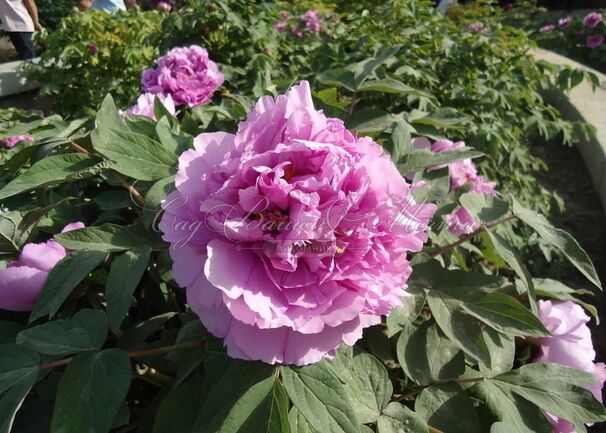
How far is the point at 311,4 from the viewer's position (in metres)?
3.67

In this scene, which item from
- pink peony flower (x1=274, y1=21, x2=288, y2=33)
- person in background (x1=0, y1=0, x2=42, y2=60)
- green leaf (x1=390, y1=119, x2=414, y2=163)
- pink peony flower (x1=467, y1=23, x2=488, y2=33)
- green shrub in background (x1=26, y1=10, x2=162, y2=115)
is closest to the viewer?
green leaf (x1=390, y1=119, x2=414, y2=163)

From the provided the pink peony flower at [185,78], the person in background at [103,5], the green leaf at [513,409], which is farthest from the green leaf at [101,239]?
the person in background at [103,5]

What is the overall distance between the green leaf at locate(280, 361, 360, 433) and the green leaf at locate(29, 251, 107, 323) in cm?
33

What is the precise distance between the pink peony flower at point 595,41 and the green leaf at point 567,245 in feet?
26.7

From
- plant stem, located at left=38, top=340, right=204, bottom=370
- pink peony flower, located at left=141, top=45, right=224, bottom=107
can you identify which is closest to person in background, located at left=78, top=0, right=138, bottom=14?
pink peony flower, located at left=141, top=45, right=224, bottom=107

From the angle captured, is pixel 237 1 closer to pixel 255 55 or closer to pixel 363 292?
pixel 255 55

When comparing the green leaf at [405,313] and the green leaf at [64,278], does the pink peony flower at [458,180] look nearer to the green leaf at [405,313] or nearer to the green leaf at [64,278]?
the green leaf at [405,313]

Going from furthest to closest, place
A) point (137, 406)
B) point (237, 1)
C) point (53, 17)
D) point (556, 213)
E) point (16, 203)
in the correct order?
1. point (53, 17)
2. point (556, 213)
3. point (237, 1)
4. point (16, 203)
5. point (137, 406)

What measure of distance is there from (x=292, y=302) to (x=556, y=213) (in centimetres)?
343

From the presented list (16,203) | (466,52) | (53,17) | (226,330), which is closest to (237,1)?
(466,52)

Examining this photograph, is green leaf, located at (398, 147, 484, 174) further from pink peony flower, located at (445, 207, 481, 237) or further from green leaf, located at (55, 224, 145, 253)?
green leaf, located at (55, 224, 145, 253)

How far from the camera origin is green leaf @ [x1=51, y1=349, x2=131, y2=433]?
2.24ft

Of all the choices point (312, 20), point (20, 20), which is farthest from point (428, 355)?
point (20, 20)

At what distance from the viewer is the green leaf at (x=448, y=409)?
875 mm
